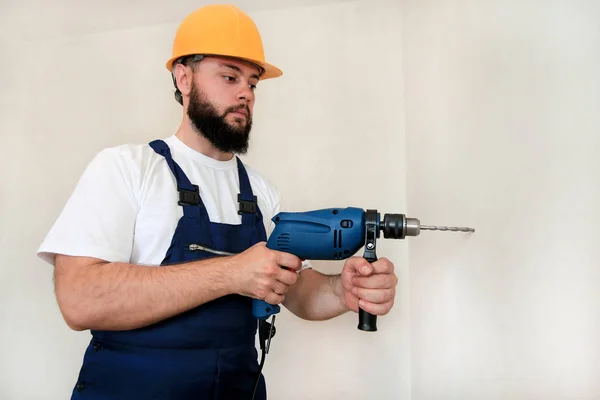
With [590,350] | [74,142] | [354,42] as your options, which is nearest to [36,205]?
[74,142]

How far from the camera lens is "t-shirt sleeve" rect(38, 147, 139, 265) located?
3.08 ft

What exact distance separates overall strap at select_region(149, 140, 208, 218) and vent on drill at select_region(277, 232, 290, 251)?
0.22 m

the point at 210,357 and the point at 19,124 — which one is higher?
the point at 19,124

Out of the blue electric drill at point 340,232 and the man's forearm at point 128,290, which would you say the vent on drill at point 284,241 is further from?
the man's forearm at point 128,290

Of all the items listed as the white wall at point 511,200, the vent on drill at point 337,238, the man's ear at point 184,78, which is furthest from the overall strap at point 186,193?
the white wall at point 511,200

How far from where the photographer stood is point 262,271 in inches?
36.3

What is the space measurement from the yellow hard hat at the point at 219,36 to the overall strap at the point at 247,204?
0.35 metres

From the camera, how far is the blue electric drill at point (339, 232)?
37.7 inches

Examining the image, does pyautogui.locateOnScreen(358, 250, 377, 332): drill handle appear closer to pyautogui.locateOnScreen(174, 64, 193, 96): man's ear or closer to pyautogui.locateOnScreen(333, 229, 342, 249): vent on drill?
pyautogui.locateOnScreen(333, 229, 342, 249): vent on drill

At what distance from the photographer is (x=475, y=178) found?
1.16 meters

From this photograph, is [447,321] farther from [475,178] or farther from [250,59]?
[250,59]

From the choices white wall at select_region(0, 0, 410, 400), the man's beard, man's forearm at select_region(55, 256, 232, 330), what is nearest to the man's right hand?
man's forearm at select_region(55, 256, 232, 330)

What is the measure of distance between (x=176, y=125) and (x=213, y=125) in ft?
2.91

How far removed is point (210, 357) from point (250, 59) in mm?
781
